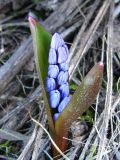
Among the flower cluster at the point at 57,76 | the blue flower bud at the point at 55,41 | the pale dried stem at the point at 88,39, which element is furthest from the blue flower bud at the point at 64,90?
the pale dried stem at the point at 88,39

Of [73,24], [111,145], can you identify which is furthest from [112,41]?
[111,145]

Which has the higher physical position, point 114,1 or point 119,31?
point 114,1

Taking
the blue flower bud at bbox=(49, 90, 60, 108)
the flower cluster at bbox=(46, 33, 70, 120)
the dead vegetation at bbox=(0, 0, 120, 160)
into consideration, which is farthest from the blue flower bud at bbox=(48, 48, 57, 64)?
the dead vegetation at bbox=(0, 0, 120, 160)

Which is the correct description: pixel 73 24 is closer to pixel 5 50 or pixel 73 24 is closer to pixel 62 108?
pixel 5 50

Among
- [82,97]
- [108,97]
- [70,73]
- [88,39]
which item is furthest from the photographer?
[88,39]

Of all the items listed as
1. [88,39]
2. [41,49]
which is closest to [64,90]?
[41,49]

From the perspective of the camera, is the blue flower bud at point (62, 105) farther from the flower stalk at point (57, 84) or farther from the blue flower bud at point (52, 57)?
the blue flower bud at point (52, 57)

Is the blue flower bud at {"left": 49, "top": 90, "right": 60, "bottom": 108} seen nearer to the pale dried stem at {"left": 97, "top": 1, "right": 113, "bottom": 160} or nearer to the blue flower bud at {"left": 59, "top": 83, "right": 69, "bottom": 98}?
the blue flower bud at {"left": 59, "top": 83, "right": 69, "bottom": 98}

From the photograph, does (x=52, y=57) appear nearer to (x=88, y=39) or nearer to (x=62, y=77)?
(x=62, y=77)
